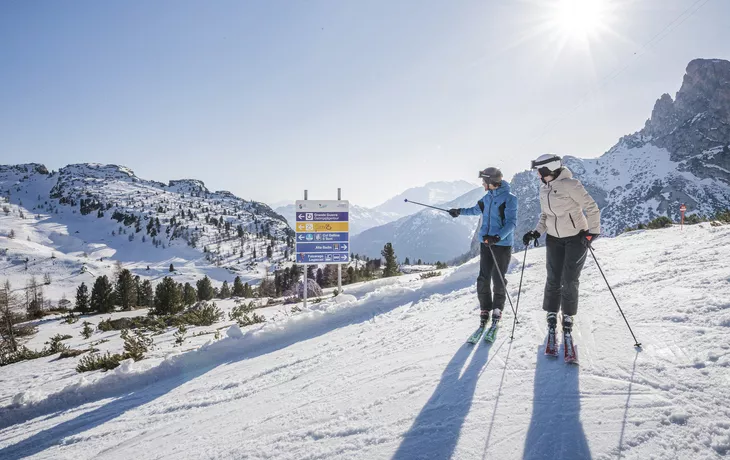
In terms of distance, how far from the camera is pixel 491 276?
17.1 ft

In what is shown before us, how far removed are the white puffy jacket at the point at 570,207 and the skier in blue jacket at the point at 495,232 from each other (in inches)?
33.5

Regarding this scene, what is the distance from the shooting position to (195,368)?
7207 millimetres

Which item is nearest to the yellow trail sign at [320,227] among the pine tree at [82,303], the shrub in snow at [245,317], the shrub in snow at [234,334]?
the shrub in snow at [245,317]

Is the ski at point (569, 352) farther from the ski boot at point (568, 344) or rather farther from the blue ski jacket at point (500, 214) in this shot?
the blue ski jacket at point (500, 214)

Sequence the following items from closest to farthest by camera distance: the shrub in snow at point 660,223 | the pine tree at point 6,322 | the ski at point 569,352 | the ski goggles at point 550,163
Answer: the ski at point 569,352
the ski goggles at point 550,163
the pine tree at point 6,322
the shrub in snow at point 660,223

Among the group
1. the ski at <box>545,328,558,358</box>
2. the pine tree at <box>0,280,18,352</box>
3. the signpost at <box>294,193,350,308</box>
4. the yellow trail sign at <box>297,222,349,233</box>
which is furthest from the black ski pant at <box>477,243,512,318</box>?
the pine tree at <box>0,280,18,352</box>

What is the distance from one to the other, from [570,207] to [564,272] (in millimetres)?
821

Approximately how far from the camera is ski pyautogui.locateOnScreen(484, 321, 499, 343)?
4.68m

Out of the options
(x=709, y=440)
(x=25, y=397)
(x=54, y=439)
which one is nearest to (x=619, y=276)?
(x=709, y=440)

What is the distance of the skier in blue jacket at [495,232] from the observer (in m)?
5.04

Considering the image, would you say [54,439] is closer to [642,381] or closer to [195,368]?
[195,368]

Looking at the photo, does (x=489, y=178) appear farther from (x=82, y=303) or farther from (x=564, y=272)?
(x=82, y=303)

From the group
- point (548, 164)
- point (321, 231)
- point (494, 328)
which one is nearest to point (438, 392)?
point (494, 328)

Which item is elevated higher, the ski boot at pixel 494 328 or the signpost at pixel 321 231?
the signpost at pixel 321 231
